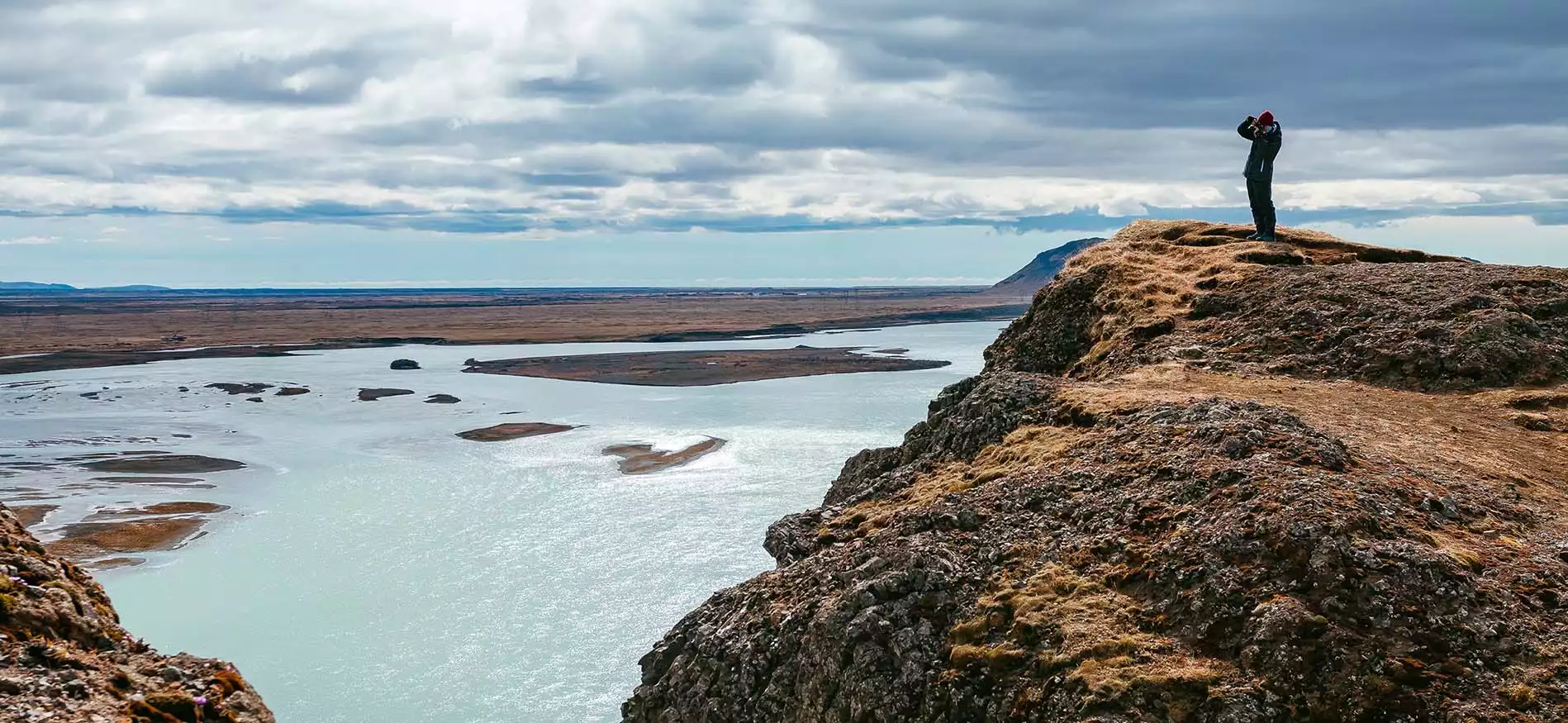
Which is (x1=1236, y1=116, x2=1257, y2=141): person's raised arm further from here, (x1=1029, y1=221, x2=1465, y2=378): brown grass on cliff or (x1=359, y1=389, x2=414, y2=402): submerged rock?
(x1=359, y1=389, x2=414, y2=402): submerged rock

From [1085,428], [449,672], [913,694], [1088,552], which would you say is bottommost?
[449,672]

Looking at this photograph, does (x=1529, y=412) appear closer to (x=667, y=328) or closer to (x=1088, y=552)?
(x=1088, y=552)

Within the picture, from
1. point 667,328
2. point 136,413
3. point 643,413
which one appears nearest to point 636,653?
point 643,413

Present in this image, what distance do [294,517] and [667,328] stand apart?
12535 cm

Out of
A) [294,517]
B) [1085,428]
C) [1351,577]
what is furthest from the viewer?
[294,517]

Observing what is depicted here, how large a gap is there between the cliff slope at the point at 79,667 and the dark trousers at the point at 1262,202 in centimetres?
2180

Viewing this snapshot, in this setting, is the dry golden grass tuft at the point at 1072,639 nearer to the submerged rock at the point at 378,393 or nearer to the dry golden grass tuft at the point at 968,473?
the dry golden grass tuft at the point at 968,473

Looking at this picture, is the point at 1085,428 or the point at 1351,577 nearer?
the point at 1351,577

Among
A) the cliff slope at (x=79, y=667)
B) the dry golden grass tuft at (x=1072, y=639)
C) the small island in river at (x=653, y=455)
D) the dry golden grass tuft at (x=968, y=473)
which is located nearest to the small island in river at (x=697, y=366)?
the small island in river at (x=653, y=455)

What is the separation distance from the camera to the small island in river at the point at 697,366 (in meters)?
101

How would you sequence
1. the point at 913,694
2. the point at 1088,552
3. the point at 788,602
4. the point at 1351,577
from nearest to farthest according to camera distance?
the point at 1351,577, the point at 913,694, the point at 1088,552, the point at 788,602

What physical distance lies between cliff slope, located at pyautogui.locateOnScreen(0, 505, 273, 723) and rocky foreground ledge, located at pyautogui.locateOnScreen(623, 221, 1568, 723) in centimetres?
582

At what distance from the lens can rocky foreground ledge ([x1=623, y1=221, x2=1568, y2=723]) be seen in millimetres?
10297

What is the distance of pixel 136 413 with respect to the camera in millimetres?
77625
